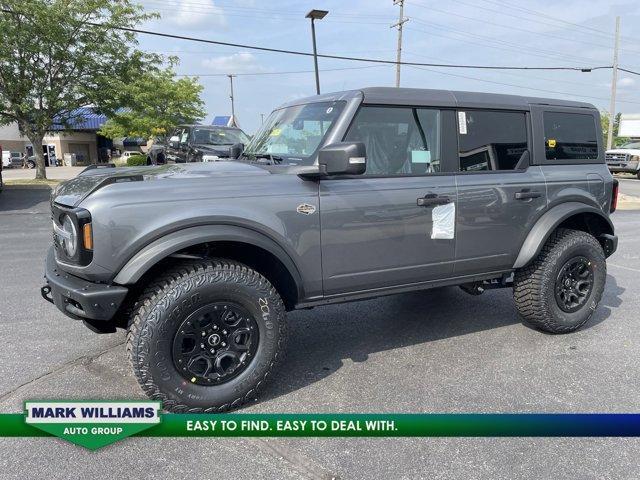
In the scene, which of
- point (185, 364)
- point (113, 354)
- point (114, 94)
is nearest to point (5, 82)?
point (114, 94)

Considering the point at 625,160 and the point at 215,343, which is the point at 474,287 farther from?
the point at 625,160

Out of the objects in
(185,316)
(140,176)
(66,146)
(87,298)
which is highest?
(66,146)

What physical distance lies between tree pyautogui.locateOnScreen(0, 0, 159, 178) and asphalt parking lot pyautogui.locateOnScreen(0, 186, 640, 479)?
11491mm

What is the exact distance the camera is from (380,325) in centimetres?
440

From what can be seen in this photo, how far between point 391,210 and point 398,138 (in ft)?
1.86

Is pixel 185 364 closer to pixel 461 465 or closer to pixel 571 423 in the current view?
pixel 461 465

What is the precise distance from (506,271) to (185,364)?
8.31ft

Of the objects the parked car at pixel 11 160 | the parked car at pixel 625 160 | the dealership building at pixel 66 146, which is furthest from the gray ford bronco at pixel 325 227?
the dealership building at pixel 66 146

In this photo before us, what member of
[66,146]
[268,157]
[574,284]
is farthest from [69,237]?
[66,146]

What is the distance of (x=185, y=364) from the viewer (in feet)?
9.24

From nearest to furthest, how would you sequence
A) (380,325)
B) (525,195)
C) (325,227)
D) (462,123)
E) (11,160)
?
(325,227)
(462,123)
(525,195)
(380,325)
(11,160)

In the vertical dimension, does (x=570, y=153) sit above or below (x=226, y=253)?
above

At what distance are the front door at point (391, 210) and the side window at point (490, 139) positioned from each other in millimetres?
218

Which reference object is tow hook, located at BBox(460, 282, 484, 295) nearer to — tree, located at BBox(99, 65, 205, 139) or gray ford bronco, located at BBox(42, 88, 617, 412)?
gray ford bronco, located at BBox(42, 88, 617, 412)
